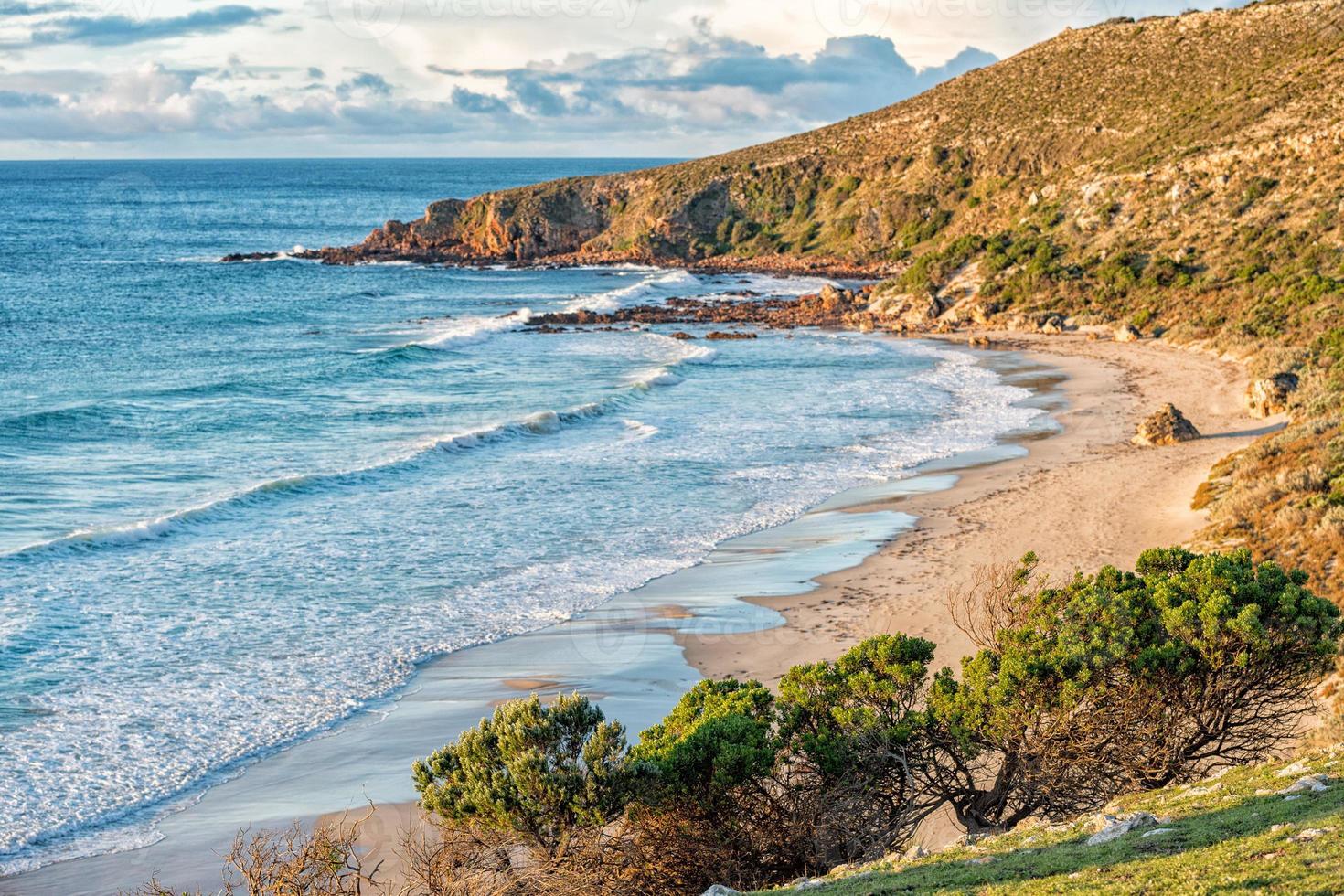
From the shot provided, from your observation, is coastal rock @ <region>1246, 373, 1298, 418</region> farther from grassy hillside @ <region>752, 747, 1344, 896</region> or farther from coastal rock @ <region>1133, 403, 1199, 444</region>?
grassy hillside @ <region>752, 747, 1344, 896</region>

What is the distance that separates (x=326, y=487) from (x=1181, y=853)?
22.7 metres

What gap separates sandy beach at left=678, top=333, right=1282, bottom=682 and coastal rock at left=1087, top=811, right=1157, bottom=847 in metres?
7.13

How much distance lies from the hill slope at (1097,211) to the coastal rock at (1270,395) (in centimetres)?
81

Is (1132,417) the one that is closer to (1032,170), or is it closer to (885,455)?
(885,455)

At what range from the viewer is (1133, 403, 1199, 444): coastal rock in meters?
28.2

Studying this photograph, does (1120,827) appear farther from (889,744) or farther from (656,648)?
(656,648)

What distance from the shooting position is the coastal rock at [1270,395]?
29703 millimetres

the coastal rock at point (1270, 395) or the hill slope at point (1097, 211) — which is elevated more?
the hill slope at point (1097, 211)

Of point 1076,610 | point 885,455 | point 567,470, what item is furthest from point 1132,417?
point 1076,610

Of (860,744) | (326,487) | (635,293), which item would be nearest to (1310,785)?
(860,744)

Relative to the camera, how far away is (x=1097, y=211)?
5525 cm

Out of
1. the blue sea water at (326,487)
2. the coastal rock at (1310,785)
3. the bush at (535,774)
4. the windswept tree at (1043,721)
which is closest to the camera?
the coastal rock at (1310,785)

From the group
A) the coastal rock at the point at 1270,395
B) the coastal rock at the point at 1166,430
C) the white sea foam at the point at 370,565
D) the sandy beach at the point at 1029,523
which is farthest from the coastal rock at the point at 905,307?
the coastal rock at the point at 1166,430

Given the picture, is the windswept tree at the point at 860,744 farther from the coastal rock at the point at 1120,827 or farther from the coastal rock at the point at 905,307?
the coastal rock at the point at 905,307
